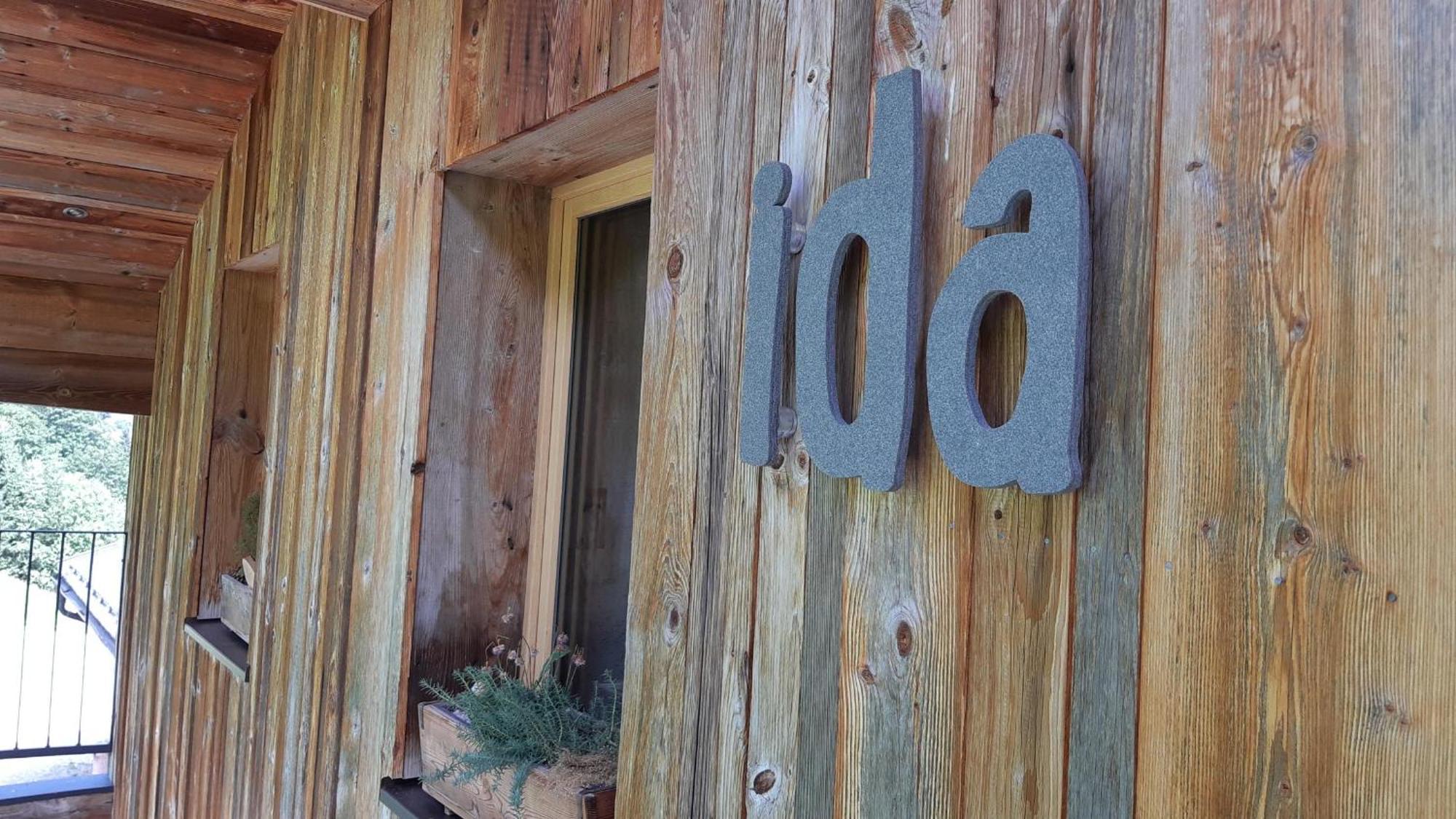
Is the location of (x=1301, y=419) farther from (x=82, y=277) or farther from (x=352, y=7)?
(x=82, y=277)

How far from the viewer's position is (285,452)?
2928 mm

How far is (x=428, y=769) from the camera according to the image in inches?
80.7

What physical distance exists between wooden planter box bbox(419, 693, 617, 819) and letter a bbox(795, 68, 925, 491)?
73cm

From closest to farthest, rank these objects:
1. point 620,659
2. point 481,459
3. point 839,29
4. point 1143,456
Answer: point 1143,456
point 839,29
point 620,659
point 481,459

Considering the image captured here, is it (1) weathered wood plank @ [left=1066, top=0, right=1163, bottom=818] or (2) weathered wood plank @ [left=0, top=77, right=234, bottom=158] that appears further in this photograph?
(2) weathered wood plank @ [left=0, top=77, right=234, bottom=158]

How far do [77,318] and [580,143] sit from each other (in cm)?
378

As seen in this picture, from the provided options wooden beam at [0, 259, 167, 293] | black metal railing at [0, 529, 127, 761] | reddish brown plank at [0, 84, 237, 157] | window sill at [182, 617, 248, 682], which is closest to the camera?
window sill at [182, 617, 248, 682]

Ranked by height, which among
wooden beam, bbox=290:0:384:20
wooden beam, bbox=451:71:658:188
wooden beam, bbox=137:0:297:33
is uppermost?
wooden beam, bbox=137:0:297:33

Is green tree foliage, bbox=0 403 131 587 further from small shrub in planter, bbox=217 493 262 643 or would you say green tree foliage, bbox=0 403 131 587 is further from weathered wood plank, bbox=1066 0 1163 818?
weathered wood plank, bbox=1066 0 1163 818

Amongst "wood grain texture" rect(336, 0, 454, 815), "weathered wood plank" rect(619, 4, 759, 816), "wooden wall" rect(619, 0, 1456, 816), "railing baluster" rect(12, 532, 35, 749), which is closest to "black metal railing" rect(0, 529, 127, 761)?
"railing baluster" rect(12, 532, 35, 749)

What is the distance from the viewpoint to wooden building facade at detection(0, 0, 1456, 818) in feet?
2.51

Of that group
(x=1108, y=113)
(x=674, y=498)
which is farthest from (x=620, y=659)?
(x=1108, y=113)

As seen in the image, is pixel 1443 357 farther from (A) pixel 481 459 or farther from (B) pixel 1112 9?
(A) pixel 481 459

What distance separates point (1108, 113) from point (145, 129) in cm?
383
